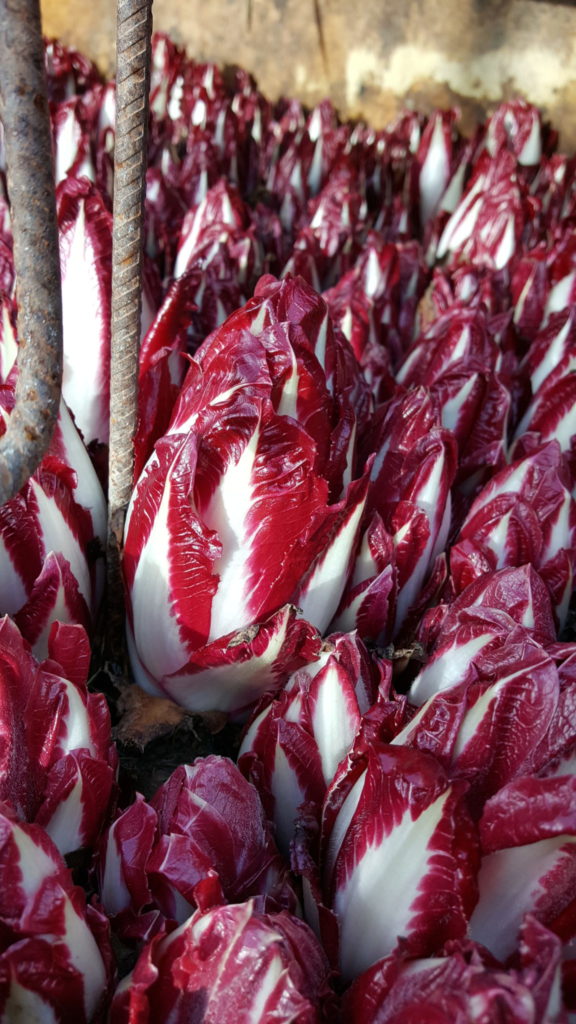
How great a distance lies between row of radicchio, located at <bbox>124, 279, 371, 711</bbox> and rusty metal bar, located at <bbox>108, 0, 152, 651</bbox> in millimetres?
31

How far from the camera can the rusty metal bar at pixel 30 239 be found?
0.43m

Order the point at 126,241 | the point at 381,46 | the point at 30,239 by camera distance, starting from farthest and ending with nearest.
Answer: the point at 381,46, the point at 126,241, the point at 30,239

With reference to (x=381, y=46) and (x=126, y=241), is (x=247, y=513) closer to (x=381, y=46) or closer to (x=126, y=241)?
(x=126, y=241)

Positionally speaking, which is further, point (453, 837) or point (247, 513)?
point (247, 513)

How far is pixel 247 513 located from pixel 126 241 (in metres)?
0.21

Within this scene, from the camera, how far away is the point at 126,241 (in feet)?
2.00

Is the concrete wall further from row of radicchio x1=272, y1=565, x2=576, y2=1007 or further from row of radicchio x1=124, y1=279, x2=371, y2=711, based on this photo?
row of radicchio x1=272, y1=565, x2=576, y2=1007

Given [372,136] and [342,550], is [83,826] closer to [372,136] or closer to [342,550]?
[342,550]

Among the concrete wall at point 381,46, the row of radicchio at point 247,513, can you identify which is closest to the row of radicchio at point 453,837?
the row of radicchio at point 247,513

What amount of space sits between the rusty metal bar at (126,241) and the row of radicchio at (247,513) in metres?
0.03

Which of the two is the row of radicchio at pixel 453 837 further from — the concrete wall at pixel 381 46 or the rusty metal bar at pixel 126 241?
the concrete wall at pixel 381 46

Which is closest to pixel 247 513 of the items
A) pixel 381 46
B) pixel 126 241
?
pixel 126 241

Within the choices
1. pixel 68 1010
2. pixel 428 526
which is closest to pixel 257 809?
pixel 68 1010

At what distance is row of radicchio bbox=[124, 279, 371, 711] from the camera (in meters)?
0.62
